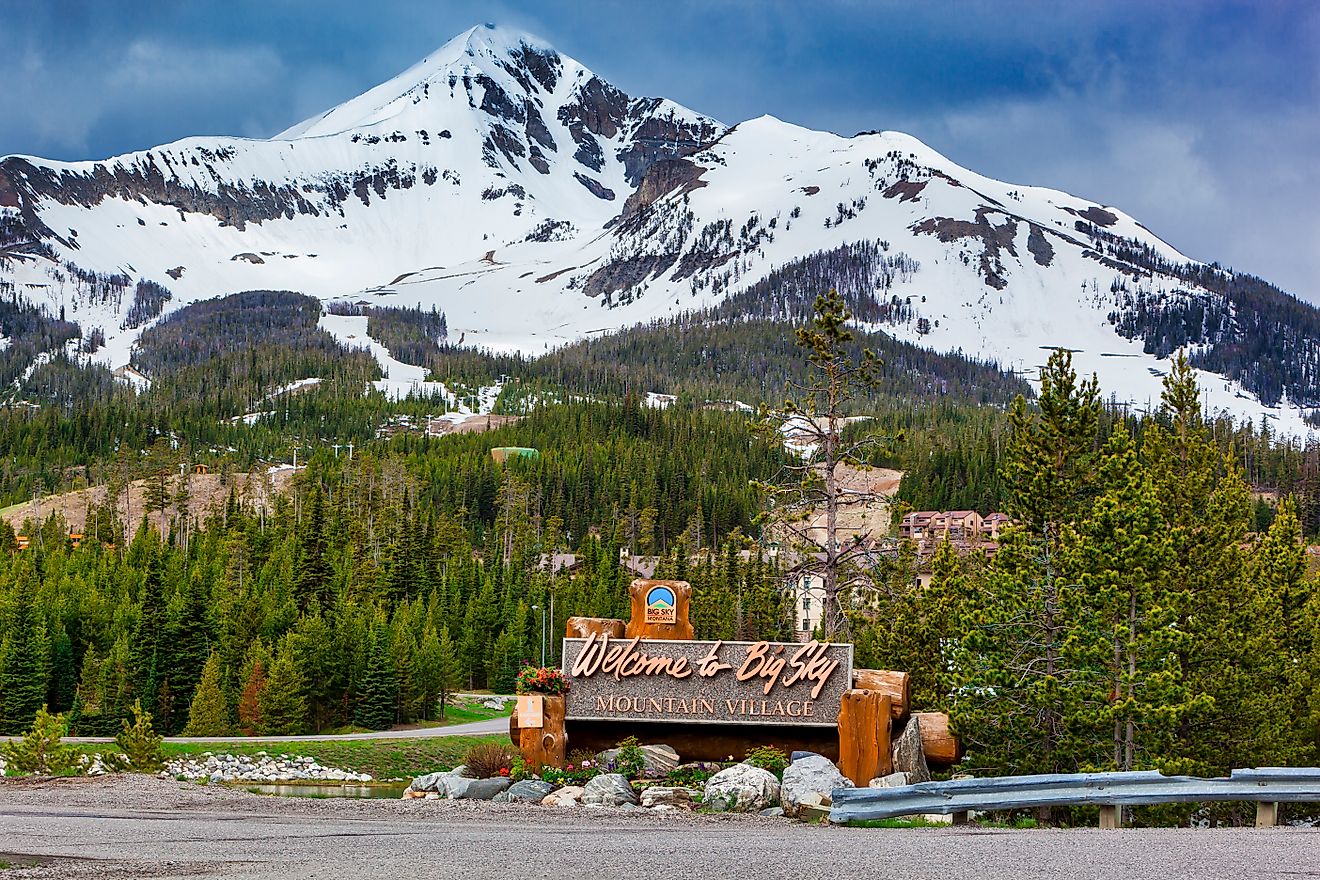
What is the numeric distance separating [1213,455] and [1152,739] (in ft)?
34.7

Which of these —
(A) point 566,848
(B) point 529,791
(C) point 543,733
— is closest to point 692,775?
(B) point 529,791

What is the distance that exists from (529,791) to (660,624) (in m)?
5.05

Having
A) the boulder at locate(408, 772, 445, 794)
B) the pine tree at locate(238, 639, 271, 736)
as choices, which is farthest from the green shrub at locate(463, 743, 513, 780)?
the pine tree at locate(238, 639, 271, 736)

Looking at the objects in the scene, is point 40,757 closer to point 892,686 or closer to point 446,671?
point 892,686

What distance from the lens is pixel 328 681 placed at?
6238cm

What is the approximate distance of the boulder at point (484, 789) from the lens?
71.3ft

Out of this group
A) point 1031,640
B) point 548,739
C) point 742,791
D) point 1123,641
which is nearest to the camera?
point 742,791

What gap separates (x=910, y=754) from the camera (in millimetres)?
23016

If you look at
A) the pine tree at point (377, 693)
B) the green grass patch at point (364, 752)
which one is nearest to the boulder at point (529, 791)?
the green grass patch at point (364, 752)

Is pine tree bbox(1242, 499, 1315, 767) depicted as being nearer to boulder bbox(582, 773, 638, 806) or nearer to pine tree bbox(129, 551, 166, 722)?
boulder bbox(582, 773, 638, 806)

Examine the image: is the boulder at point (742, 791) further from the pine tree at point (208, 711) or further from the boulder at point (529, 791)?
the pine tree at point (208, 711)

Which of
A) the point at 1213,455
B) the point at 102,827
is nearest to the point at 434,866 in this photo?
the point at 102,827

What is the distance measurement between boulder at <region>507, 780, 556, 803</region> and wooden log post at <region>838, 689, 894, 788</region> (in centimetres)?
528

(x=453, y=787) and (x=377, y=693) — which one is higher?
(x=453, y=787)
